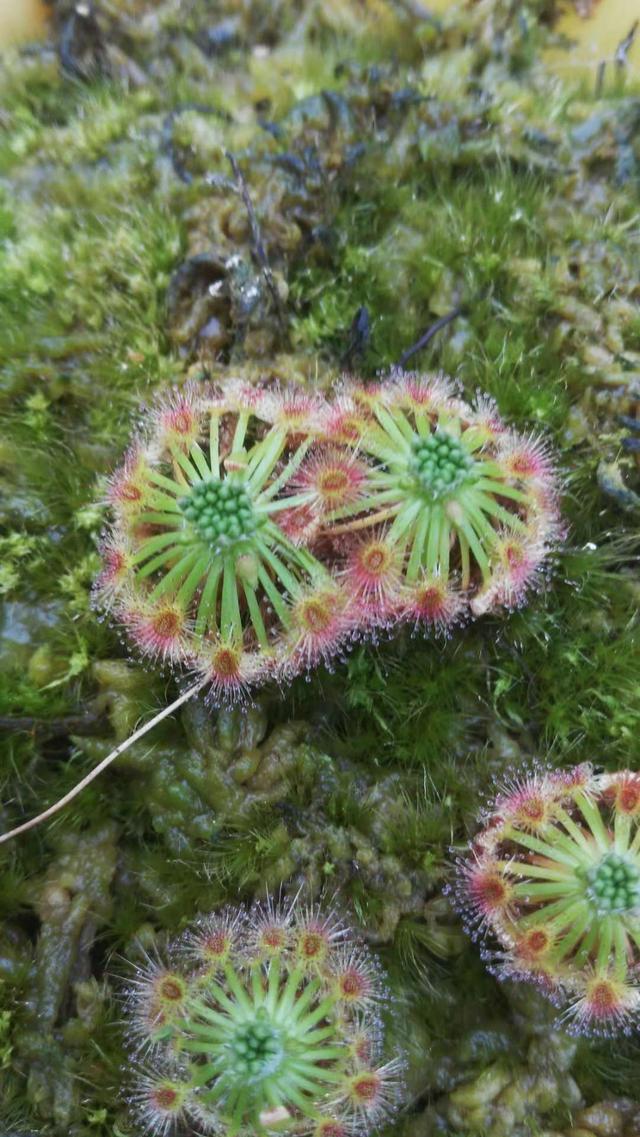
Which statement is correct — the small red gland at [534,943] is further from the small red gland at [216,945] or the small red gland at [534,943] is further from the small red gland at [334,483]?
the small red gland at [334,483]

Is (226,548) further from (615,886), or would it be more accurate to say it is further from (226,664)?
(615,886)

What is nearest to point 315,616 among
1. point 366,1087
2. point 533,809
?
point 533,809

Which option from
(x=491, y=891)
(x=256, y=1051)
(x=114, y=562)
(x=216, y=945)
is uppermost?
(x=114, y=562)

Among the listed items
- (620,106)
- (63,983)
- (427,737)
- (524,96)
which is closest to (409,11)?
(524,96)

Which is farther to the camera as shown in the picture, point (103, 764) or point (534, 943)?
point (103, 764)

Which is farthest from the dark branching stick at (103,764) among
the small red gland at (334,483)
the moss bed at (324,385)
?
the small red gland at (334,483)

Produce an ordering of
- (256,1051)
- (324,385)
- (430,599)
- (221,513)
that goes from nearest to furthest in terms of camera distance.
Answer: (256,1051) < (221,513) < (430,599) < (324,385)

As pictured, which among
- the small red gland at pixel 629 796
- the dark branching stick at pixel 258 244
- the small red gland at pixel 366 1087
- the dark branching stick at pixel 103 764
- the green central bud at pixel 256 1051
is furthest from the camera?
the dark branching stick at pixel 258 244

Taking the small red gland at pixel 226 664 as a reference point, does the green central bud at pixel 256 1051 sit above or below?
below

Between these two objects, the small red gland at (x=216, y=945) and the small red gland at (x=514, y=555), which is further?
the small red gland at (x=514, y=555)
